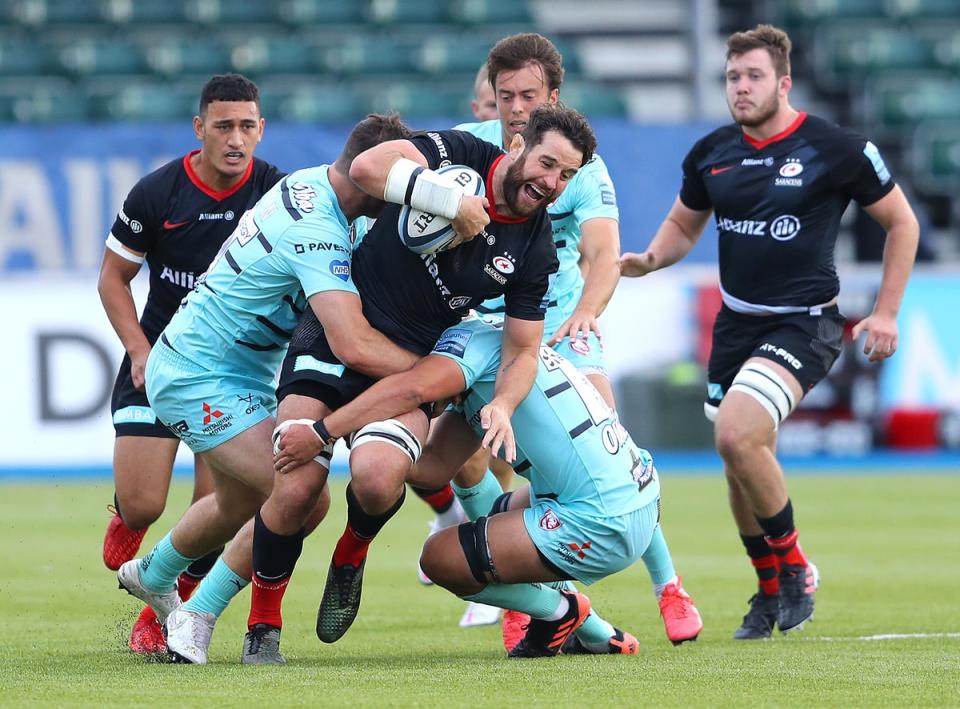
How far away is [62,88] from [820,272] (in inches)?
500

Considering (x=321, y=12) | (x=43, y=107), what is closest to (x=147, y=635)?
(x=43, y=107)

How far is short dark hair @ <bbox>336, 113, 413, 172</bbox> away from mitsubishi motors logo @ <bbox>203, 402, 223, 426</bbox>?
1038 mm

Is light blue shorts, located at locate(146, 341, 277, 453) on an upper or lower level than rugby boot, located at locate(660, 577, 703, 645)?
upper

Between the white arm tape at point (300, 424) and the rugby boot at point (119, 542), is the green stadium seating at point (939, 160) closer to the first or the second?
the rugby boot at point (119, 542)

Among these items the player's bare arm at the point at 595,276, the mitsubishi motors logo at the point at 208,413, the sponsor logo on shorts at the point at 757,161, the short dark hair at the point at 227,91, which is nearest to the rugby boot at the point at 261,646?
the mitsubishi motors logo at the point at 208,413

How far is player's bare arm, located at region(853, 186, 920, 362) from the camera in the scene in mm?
7199

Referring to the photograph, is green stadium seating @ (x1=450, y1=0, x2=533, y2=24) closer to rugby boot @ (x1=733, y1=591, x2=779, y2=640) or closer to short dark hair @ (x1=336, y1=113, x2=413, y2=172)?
rugby boot @ (x1=733, y1=591, x2=779, y2=640)

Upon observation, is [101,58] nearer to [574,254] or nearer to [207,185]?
[207,185]

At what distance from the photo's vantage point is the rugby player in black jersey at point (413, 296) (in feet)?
18.9

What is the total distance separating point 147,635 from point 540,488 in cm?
179

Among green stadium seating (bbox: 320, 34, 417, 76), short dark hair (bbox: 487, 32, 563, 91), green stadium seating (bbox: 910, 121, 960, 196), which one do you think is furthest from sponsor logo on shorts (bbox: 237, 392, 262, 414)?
green stadium seating (bbox: 910, 121, 960, 196)

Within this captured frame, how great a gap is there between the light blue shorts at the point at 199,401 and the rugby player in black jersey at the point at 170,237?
634 mm

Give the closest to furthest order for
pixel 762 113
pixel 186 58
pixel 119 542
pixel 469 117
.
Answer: pixel 119 542, pixel 762 113, pixel 469 117, pixel 186 58

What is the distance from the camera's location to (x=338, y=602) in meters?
5.90
